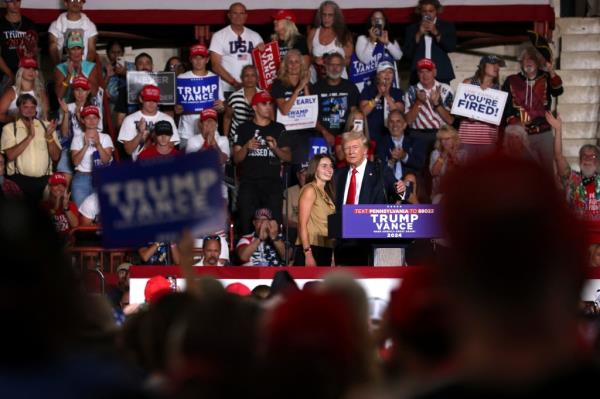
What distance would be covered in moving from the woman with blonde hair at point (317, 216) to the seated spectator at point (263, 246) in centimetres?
49

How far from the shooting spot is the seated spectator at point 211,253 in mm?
12242

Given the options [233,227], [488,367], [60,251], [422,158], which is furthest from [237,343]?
[422,158]

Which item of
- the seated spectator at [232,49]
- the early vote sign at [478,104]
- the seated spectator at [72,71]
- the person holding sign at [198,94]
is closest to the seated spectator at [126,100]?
the seated spectator at [72,71]

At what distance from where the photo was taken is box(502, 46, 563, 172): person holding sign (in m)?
15.2

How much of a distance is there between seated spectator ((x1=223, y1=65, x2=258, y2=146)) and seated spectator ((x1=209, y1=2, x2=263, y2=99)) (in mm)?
569

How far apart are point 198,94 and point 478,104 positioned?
3.10 meters

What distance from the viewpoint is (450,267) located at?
2.59 meters

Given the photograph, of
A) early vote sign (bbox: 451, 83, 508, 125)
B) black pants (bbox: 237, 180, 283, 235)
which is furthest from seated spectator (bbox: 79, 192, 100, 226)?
early vote sign (bbox: 451, 83, 508, 125)

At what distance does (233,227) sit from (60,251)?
1113cm

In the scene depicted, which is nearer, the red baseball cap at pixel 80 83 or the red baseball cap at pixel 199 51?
the red baseball cap at pixel 80 83

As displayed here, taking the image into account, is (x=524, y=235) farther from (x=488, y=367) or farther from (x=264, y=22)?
(x=264, y=22)

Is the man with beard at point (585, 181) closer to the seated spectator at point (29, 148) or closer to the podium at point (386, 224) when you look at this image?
the podium at point (386, 224)

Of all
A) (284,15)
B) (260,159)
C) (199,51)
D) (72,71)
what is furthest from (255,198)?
(284,15)

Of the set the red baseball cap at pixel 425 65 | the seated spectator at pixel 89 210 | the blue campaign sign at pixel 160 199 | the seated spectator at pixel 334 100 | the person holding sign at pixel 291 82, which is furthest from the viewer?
the red baseball cap at pixel 425 65
